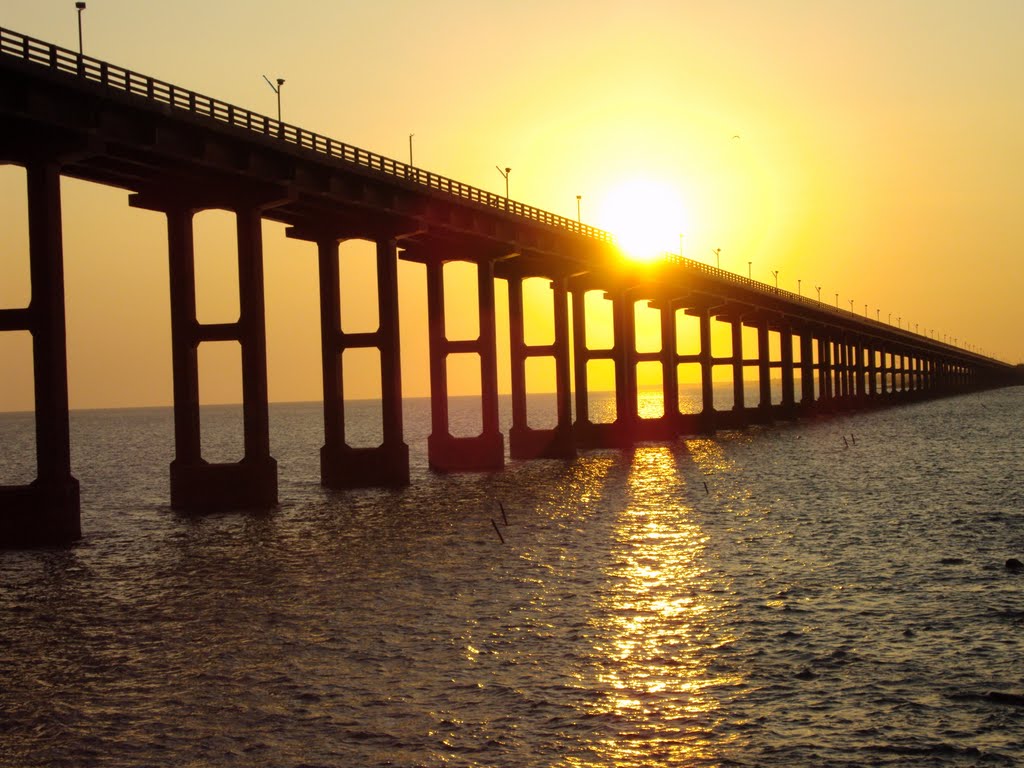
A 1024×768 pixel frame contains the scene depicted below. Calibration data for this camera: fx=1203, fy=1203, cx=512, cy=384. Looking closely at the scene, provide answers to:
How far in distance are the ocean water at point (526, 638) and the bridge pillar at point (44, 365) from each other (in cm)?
141

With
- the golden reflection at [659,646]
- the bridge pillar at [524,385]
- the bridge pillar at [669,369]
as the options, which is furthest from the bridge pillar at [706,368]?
the golden reflection at [659,646]

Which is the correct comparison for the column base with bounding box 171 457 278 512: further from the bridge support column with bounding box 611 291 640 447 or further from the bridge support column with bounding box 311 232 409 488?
the bridge support column with bounding box 611 291 640 447

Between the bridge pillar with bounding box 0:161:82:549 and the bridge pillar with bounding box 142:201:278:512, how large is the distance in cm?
1083

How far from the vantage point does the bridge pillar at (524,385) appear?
8288 centimetres

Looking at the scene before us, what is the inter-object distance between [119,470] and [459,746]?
92.3 m

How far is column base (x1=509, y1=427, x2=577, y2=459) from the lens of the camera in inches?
3319

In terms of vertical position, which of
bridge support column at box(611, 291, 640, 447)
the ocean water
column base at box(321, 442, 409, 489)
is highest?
bridge support column at box(611, 291, 640, 447)

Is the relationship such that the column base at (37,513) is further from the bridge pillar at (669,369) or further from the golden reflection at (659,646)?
the bridge pillar at (669,369)

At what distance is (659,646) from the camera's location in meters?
23.5

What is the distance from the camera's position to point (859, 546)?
37938 millimetres

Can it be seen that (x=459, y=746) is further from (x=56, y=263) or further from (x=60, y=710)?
(x=56, y=263)

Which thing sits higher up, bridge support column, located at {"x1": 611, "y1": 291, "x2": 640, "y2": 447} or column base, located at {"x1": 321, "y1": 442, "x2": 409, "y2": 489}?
bridge support column, located at {"x1": 611, "y1": 291, "x2": 640, "y2": 447}

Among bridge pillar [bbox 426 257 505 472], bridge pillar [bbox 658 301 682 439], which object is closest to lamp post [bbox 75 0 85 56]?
bridge pillar [bbox 426 257 505 472]

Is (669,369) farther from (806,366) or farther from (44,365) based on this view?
(44,365)
